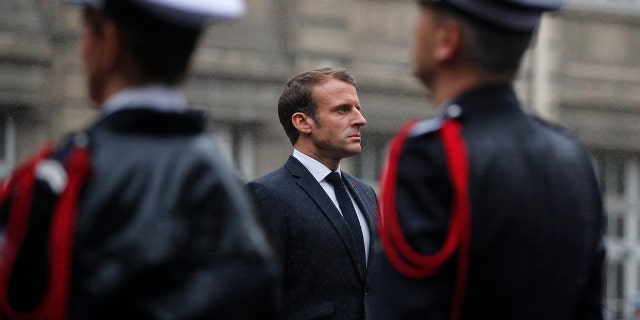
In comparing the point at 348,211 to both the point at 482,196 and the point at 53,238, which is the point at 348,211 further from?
the point at 53,238

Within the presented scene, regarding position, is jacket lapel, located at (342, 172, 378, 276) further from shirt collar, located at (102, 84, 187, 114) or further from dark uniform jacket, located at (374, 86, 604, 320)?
shirt collar, located at (102, 84, 187, 114)

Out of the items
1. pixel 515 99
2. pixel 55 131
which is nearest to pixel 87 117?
pixel 55 131

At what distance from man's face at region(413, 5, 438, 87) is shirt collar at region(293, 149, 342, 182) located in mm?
2292

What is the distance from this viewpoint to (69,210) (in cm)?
290

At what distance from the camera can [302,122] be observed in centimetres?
604

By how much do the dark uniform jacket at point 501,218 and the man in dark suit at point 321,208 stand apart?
72.8 inches

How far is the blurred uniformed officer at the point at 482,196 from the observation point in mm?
3305

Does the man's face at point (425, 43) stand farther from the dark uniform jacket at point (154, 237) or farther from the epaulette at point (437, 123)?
the dark uniform jacket at point (154, 237)

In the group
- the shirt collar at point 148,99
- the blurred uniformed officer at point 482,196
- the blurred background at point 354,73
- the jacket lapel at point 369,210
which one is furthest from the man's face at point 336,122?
the blurred background at point 354,73

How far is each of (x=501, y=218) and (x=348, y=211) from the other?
7.76ft

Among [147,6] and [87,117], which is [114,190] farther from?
[87,117]

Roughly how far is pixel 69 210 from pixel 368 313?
2.69m

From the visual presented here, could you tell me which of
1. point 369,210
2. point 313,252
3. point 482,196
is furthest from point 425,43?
point 369,210

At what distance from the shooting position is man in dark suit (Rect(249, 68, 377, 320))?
5363 mm
